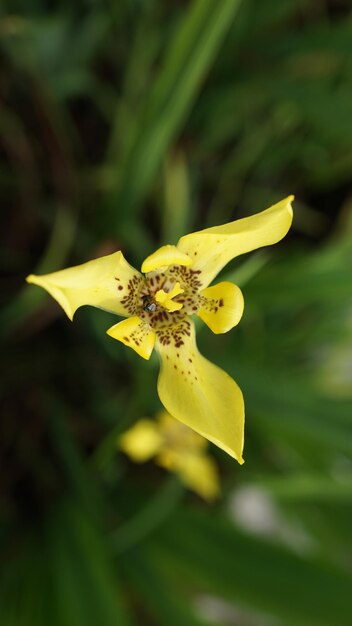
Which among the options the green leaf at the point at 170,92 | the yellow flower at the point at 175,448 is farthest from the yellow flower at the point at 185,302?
the yellow flower at the point at 175,448

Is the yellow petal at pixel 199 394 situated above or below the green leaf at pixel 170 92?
below

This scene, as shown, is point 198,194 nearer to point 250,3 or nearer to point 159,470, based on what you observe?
point 250,3

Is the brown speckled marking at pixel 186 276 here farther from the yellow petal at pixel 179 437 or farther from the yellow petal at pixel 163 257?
the yellow petal at pixel 179 437

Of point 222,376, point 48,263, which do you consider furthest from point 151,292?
point 48,263

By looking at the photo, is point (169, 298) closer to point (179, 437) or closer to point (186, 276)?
point (186, 276)

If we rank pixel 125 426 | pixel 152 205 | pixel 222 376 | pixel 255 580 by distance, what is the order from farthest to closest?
pixel 152 205
pixel 255 580
pixel 125 426
pixel 222 376

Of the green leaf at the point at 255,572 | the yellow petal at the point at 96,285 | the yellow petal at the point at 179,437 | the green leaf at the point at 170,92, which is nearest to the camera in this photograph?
the yellow petal at the point at 96,285

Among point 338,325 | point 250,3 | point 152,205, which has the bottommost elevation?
point 338,325
